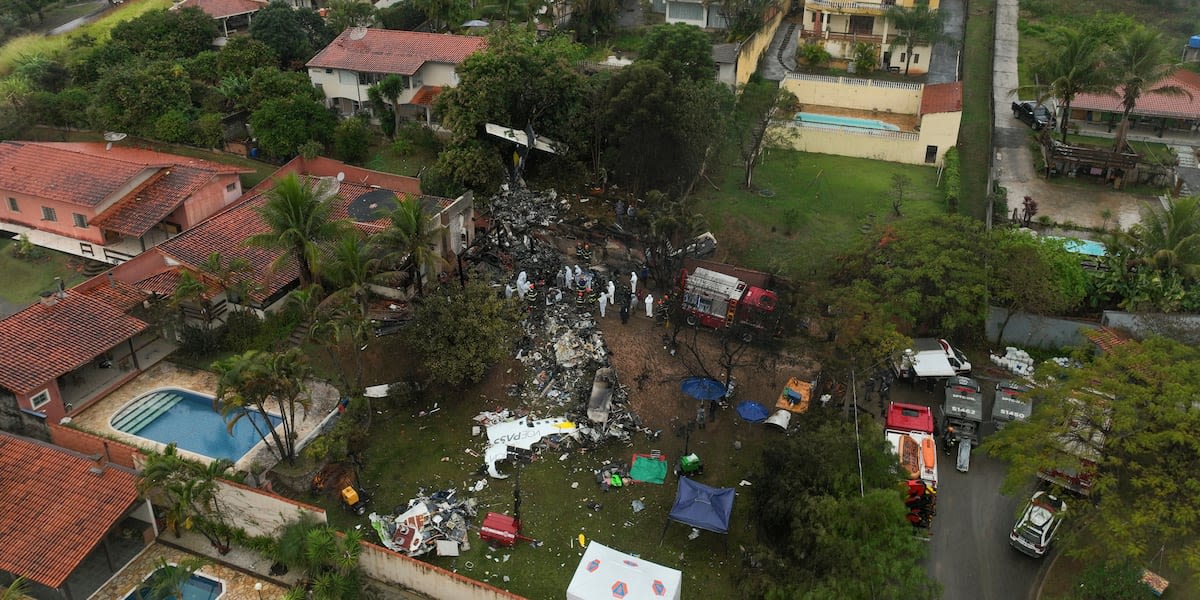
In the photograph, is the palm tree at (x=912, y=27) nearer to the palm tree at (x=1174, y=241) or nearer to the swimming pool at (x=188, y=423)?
the palm tree at (x=1174, y=241)

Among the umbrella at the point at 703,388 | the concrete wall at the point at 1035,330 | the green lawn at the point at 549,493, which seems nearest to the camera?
the green lawn at the point at 549,493

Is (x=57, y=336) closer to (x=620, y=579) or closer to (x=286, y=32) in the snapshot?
(x=620, y=579)

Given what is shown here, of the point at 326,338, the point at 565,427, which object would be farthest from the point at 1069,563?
the point at 326,338

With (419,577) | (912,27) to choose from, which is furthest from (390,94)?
(912,27)

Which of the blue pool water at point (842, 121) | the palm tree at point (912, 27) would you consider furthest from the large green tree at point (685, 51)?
the palm tree at point (912, 27)

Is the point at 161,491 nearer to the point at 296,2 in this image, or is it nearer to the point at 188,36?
the point at 188,36

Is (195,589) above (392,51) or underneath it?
underneath

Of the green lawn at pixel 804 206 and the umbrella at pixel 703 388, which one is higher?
the umbrella at pixel 703 388
